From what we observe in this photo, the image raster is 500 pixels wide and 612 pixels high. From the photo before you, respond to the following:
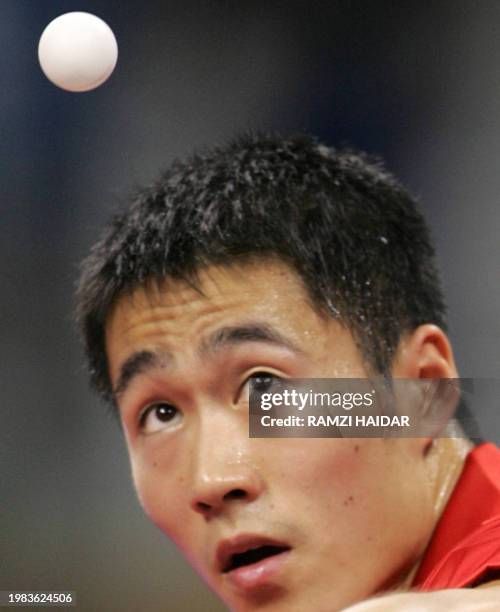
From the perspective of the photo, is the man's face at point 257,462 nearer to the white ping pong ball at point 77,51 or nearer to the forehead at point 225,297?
the forehead at point 225,297

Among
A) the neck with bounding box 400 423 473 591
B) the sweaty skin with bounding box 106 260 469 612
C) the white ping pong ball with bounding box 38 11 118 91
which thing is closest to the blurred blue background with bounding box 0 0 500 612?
the white ping pong ball with bounding box 38 11 118 91

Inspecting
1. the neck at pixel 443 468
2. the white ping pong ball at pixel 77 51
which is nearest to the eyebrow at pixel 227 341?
the neck at pixel 443 468

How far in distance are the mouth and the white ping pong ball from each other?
0.78 m

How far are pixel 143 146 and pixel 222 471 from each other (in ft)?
1.84

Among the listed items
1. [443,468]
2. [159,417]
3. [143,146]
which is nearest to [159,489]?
[159,417]

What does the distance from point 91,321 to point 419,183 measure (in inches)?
22.4

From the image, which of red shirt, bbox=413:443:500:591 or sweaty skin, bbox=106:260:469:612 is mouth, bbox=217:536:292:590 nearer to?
sweaty skin, bbox=106:260:469:612

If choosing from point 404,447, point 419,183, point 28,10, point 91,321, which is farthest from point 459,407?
point 28,10

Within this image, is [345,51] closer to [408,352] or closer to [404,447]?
[408,352]

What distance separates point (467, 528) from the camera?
1.36 metres

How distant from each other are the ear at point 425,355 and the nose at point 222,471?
25cm

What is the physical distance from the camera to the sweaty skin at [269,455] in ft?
Answer: 4.68

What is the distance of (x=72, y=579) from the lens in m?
1.62

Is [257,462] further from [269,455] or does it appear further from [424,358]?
[424,358]
